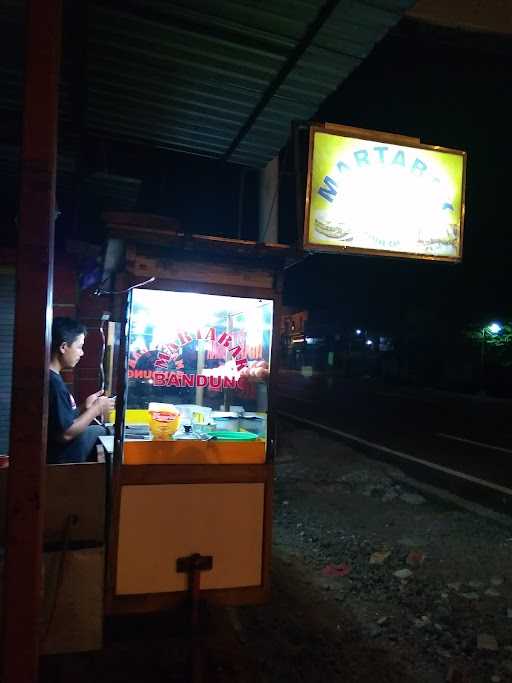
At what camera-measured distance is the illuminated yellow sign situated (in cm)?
418

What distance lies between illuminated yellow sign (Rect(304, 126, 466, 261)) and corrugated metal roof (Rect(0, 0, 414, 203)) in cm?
52

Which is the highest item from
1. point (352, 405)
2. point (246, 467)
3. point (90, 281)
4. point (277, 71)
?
point (277, 71)

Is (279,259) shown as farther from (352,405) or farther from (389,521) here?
(352,405)

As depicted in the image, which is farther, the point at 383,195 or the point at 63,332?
the point at 383,195

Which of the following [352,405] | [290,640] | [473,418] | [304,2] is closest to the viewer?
[304,2]

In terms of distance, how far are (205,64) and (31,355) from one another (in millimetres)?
2576

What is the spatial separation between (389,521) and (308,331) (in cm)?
7174

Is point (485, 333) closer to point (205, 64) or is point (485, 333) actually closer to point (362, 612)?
point (362, 612)

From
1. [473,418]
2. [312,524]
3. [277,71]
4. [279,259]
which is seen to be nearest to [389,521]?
[312,524]

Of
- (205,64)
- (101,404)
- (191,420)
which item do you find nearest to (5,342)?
(101,404)

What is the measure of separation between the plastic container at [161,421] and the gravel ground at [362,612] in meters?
1.52

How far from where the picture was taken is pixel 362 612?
15.6 feet

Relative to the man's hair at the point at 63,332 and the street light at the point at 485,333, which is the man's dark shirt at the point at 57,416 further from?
the street light at the point at 485,333

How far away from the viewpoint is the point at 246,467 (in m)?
4.33
